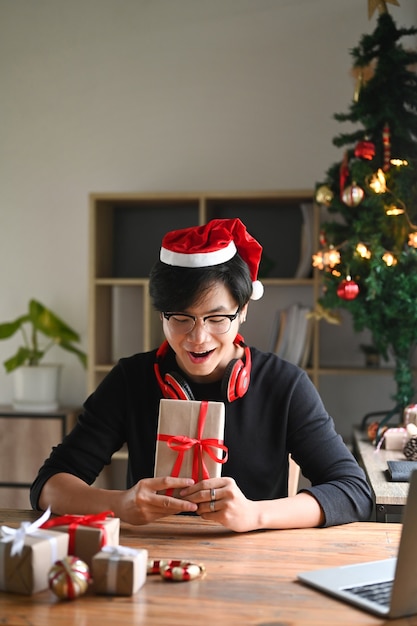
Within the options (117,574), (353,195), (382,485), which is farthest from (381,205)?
(117,574)

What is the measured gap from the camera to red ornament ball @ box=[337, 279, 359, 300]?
307cm

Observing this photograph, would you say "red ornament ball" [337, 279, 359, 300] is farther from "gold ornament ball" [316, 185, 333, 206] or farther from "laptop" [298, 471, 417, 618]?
"laptop" [298, 471, 417, 618]

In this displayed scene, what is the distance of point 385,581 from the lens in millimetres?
1333

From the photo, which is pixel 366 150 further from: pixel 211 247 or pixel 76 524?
pixel 76 524

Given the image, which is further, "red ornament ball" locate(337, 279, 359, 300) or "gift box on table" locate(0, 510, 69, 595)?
"red ornament ball" locate(337, 279, 359, 300)

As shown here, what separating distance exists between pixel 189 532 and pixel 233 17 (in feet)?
9.55

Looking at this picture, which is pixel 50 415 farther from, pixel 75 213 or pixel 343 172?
pixel 343 172

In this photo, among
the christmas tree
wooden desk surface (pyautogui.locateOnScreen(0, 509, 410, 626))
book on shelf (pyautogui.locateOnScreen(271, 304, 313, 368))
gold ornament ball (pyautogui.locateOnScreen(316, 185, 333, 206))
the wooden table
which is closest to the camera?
wooden desk surface (pyautogui.locateOnScreen(0, 509, 410, 626))

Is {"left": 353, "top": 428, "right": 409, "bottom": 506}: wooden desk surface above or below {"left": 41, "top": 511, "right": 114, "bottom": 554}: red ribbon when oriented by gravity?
below

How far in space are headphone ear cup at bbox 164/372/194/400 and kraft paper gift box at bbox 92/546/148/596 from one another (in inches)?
29.3

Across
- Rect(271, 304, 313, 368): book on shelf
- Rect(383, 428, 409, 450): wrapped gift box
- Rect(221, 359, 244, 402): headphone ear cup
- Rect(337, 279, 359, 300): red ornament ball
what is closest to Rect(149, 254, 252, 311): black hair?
Rect(221, 359, 244, 402): headphone ear cup

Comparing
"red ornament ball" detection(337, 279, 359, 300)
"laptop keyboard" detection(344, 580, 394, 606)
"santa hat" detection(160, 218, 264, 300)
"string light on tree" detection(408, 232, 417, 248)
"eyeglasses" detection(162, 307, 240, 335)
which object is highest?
"string light on tree" detection(408, 232, 417, 248)

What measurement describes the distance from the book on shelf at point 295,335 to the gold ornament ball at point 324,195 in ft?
1.77

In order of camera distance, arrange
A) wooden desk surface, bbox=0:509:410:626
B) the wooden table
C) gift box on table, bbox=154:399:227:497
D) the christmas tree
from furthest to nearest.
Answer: the christmas tree → the wooden table → gift box on table, bbox=154:399:227:497 → wooden desk surface, bbox=0:509:410:626
